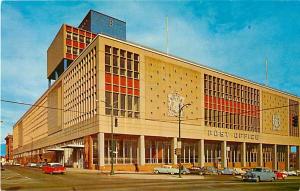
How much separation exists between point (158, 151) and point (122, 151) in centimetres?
1034

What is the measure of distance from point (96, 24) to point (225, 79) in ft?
129

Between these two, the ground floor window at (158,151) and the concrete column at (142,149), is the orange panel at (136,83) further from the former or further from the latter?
the ground floor window at (158,151)

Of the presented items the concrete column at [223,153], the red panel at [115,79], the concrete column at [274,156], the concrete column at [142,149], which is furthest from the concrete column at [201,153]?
the concrete column at [274,156]

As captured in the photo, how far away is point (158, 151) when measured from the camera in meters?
75.6

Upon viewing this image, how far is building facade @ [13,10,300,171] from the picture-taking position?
65.1 m

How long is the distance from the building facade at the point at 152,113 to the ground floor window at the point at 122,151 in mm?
176

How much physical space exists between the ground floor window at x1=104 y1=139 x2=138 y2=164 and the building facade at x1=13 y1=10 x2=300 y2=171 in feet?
0.58

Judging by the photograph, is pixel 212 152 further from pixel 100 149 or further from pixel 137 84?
pixel 100 149

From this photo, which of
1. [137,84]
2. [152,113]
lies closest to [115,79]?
[137,84]

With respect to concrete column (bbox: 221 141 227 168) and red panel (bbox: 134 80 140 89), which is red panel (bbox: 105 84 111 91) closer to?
red panel (bbox: 134 80 140 89)

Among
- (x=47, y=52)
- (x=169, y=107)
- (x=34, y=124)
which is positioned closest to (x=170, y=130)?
(x=169, y=107)

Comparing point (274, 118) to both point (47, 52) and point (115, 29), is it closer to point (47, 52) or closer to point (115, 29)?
point (115, 29)

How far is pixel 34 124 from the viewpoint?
138 meters

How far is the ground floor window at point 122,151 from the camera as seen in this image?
6519 centimetres
